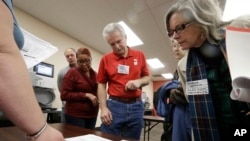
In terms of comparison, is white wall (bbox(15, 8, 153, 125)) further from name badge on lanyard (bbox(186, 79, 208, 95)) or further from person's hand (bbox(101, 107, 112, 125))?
name badge on lanyard (bbox(186, 79, 208, 95))

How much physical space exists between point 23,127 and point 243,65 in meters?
0.48

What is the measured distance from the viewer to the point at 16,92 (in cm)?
32

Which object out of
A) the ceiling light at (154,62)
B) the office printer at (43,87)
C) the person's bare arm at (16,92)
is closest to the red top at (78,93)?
the person's bare arm at (16,92)

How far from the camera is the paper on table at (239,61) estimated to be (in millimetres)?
360

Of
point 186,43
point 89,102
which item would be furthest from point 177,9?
point 89,102

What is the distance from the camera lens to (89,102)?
62.4 inches

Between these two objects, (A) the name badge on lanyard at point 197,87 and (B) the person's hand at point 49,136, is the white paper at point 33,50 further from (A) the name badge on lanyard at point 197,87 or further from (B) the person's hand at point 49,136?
(A) the name badge on lanyard at point 197,87

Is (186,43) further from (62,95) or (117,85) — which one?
(62,95)

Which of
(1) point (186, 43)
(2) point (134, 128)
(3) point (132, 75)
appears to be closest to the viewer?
(1) point (186, 43)

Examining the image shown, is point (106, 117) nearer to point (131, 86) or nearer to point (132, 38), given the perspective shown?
point (131, 86)

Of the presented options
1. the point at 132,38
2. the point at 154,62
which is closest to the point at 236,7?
the point at 132,38

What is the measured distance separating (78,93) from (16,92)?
1.30m

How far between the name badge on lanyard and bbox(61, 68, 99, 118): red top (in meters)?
0.97

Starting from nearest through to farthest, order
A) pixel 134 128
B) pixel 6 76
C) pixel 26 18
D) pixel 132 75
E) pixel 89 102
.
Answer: pixel 6 76 → pixel 134 128 → pixel 132 75 → pixel 89 102 → pixel 26 18
